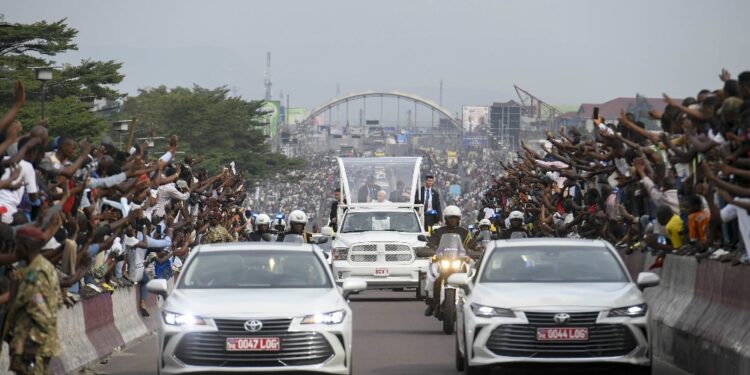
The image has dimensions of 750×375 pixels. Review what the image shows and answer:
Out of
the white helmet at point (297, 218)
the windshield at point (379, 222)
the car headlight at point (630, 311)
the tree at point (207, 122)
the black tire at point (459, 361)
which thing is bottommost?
the tree at point (207, 122)

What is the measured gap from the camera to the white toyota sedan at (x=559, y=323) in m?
15.8

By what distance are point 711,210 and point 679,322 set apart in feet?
5.64

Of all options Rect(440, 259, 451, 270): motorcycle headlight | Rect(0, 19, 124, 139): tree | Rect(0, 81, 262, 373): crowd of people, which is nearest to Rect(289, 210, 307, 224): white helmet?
Rect(0, 81, 262, 373): crowd of people

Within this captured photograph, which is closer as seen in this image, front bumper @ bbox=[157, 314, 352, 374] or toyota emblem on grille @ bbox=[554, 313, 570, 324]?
front bumper @ bbox=[157, 314, 352, 374]

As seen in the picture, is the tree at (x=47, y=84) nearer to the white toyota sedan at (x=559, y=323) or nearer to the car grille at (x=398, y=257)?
the car grille at (x=398, y=257)

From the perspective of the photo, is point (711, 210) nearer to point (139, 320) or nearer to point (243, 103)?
point (139, 320)

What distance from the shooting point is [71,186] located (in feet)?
65.6

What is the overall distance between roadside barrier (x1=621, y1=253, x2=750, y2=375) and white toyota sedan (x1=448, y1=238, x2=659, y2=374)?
2.33ft

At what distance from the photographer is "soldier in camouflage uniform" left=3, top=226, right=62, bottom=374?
13047 mm

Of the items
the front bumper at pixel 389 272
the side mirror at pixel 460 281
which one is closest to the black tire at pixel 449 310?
the side mirror at pixel 460 281

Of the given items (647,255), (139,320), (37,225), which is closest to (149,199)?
(139,320)

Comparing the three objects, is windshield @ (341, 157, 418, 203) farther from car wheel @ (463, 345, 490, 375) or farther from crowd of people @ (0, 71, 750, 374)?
car wheel @ (463, 345, 490, 375)

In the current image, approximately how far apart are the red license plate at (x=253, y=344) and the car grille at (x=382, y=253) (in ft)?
65.3

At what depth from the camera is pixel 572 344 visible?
1583 cm
